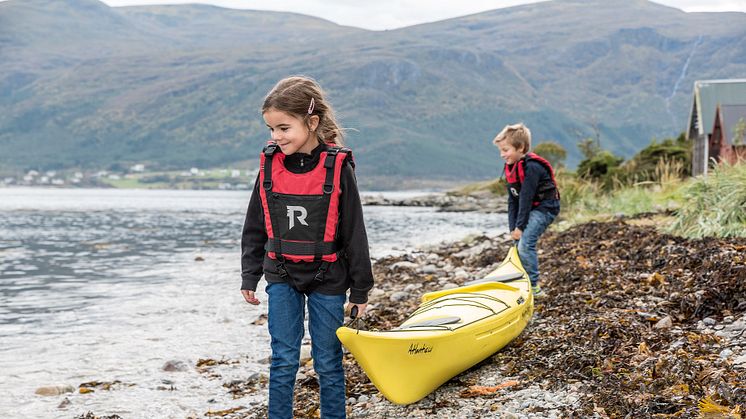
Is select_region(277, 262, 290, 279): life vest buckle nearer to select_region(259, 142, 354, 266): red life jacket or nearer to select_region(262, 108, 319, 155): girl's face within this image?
select_region(259, 142, 354, 266): red life jacket

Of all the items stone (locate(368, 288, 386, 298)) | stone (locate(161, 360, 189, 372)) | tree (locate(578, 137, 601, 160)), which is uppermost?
tree (locate(578, 137, 601, 160))

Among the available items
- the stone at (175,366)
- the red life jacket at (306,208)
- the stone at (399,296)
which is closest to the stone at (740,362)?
the red life jacket at (306,208)

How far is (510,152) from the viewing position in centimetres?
779

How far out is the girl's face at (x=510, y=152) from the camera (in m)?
7.76

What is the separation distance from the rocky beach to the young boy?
27.4 inches

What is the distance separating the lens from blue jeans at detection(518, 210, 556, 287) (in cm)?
790

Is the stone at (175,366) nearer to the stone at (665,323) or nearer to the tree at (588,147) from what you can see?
the stone at (665,323)

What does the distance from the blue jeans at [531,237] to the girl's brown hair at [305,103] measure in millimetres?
4065

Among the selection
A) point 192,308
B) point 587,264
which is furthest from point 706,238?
point 192,308

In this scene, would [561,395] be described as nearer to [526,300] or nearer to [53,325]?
[526,300]

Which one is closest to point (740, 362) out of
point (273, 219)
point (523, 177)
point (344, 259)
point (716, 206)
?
point (344, 259)

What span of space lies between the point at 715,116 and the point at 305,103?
28.9 m

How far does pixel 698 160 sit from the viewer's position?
31.1 metres

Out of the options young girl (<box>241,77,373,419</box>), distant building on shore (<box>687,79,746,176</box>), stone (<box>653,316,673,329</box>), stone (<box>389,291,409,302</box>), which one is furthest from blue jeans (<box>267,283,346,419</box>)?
distant building on shore (<box>687,79,746,176</box>)
